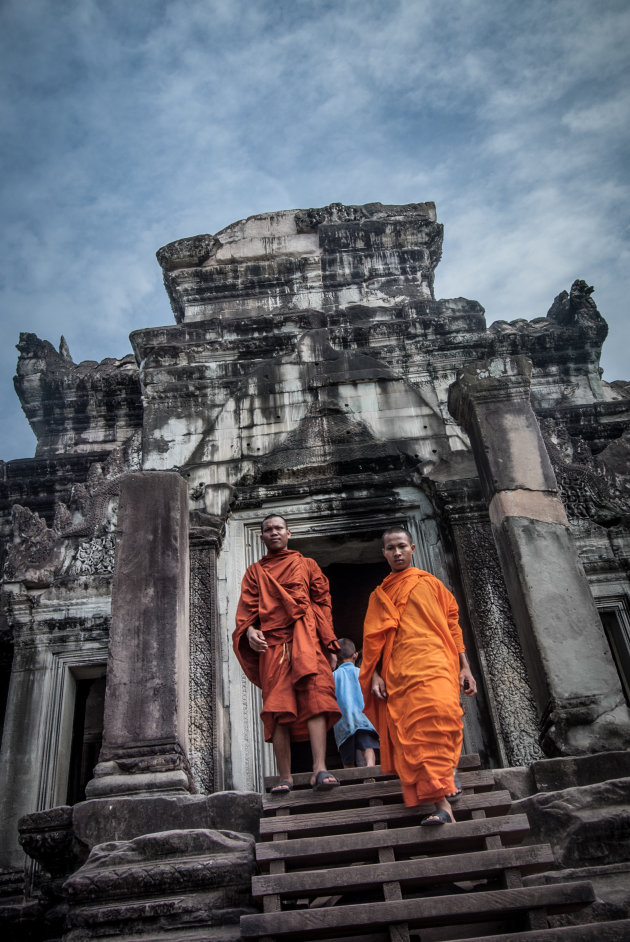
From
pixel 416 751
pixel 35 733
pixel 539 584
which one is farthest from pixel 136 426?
pixel 416 751

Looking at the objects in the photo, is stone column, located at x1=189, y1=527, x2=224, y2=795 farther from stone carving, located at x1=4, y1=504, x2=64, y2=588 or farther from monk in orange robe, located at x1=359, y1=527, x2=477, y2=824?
monk in orange robe, located at x1=359, y1=527, x2=477, y2=824

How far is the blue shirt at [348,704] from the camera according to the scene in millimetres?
6855

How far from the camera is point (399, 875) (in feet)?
13.8

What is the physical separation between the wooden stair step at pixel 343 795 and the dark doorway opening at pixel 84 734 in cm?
408

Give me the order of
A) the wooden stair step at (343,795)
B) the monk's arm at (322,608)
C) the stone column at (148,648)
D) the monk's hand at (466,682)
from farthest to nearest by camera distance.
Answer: the monk's arm at (322,608) → the stone column at (148,648) → the monk's hand at (466,682) → the wooden stair step at (343,795)

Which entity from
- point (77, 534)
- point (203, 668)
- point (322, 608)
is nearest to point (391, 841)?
point (322, 608)

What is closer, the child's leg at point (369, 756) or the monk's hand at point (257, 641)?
the monk's hand at point (257, 641)

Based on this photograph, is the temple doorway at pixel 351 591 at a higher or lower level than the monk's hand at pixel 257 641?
higher

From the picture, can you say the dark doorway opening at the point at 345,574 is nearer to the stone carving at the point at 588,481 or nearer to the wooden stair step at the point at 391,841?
the stone carving at the point at 588,481

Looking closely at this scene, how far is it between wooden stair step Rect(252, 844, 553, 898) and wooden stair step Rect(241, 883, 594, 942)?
0.73 ft

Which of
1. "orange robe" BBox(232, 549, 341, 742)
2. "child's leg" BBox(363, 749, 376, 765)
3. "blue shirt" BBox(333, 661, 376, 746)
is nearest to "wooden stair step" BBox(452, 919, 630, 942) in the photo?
"orange robe" BBox(232, 549, 341, 742)

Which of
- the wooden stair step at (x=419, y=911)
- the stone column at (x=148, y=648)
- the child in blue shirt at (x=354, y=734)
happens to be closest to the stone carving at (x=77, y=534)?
the stone column at (x=148, y=648)

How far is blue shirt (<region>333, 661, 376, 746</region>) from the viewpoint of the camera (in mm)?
6855

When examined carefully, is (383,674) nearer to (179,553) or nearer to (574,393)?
(179,553)
